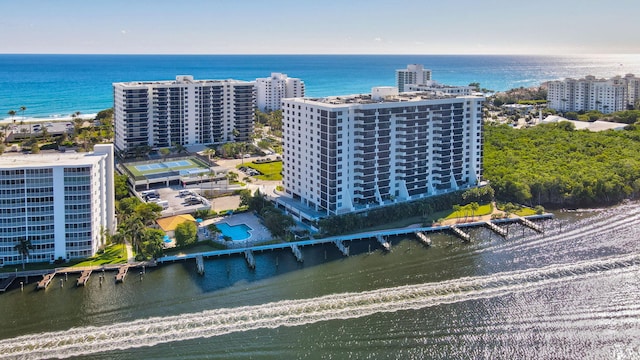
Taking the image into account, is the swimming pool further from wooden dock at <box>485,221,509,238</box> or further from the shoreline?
the shoreline

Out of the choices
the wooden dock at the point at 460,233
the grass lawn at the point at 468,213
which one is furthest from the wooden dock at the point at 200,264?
the grass lawn at the point at 468,213

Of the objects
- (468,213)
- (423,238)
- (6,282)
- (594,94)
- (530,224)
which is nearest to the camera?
(6,282)

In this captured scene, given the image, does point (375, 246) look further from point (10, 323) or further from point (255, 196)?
point (10, 323)

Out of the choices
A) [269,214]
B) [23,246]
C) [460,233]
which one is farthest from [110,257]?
[460,233]

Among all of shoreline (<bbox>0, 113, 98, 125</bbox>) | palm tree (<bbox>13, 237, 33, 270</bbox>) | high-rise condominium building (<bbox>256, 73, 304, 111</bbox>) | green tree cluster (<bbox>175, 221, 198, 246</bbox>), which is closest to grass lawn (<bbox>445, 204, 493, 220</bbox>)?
green tree cluster (<bbox>175, 221, 198, 246</bbox>)

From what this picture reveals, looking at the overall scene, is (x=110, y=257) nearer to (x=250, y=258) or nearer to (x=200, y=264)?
(x=200, y=264)

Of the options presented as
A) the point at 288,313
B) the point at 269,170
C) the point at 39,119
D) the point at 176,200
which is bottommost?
the point at 288,313
